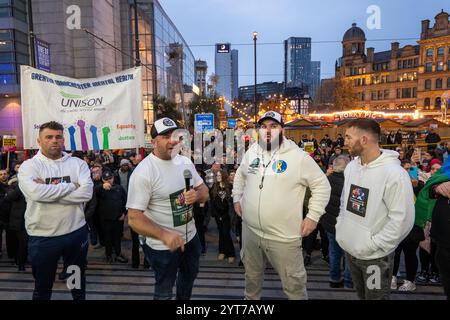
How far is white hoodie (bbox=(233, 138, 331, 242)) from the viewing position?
3.24 metres

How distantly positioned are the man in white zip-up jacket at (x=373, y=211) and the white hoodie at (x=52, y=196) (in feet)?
9.49

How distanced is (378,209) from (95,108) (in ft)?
16.6

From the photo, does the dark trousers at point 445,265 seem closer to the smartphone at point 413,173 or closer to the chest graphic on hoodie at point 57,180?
the smartphone at point 413,173

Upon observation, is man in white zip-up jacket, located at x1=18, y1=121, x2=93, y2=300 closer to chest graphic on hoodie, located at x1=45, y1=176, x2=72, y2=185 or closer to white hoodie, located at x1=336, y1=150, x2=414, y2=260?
chest graphic on hoodie, located at x1=45, y1=176, x2=72, y2=185

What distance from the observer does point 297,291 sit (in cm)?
324

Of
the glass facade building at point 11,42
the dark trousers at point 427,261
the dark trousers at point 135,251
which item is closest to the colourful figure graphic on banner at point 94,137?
the dark trousers at point 135,251

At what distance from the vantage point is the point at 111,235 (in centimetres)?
645

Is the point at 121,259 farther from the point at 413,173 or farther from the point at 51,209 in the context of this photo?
the point at 413,173

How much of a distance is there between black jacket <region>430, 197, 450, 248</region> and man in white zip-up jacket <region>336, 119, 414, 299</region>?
258 millimetres

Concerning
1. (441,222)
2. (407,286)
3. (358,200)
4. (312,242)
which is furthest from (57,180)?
(407,286)

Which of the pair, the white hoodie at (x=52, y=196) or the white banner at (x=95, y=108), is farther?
the white banner at (x=95, y=108)

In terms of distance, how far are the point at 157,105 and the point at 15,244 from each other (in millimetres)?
27917

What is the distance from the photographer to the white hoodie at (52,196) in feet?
11.0
